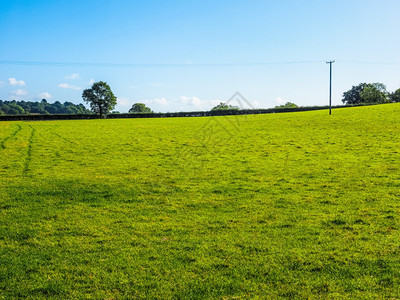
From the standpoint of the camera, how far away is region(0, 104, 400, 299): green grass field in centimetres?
585

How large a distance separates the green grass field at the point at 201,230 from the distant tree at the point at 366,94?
12536 centimetres

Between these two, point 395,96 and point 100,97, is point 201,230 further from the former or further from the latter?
point 395,96

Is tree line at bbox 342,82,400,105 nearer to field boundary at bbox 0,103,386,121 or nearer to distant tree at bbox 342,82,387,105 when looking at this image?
distant tree at bbox 342,82,387,105

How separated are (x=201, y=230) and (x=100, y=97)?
10357cm

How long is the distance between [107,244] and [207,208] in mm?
3640

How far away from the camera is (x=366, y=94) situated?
126 meters

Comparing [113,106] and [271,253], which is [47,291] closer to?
[271,253]

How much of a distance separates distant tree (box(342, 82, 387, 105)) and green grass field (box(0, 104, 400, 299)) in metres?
125

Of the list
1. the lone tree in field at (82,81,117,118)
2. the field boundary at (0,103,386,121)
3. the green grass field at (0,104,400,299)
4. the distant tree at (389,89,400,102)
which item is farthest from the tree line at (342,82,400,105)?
the green grass field at (0,104,400,299)

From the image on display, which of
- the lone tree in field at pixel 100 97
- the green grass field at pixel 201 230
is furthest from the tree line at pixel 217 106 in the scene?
the green grass field at pixel 201 230

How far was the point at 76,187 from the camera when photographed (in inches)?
500

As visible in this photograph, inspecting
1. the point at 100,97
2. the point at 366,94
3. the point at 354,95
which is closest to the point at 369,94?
the point at 366,94

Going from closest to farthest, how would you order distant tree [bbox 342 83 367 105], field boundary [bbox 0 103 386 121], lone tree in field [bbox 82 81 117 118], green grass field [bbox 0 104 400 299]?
green grass field [bbox 0 104 400 299] → field boundary [bbox 0 103 386 121] → lone tree in field [bbox 82 81 117 118] → distant tree [bbox 342 83 367 105]

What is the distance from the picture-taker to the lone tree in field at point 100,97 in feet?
338
